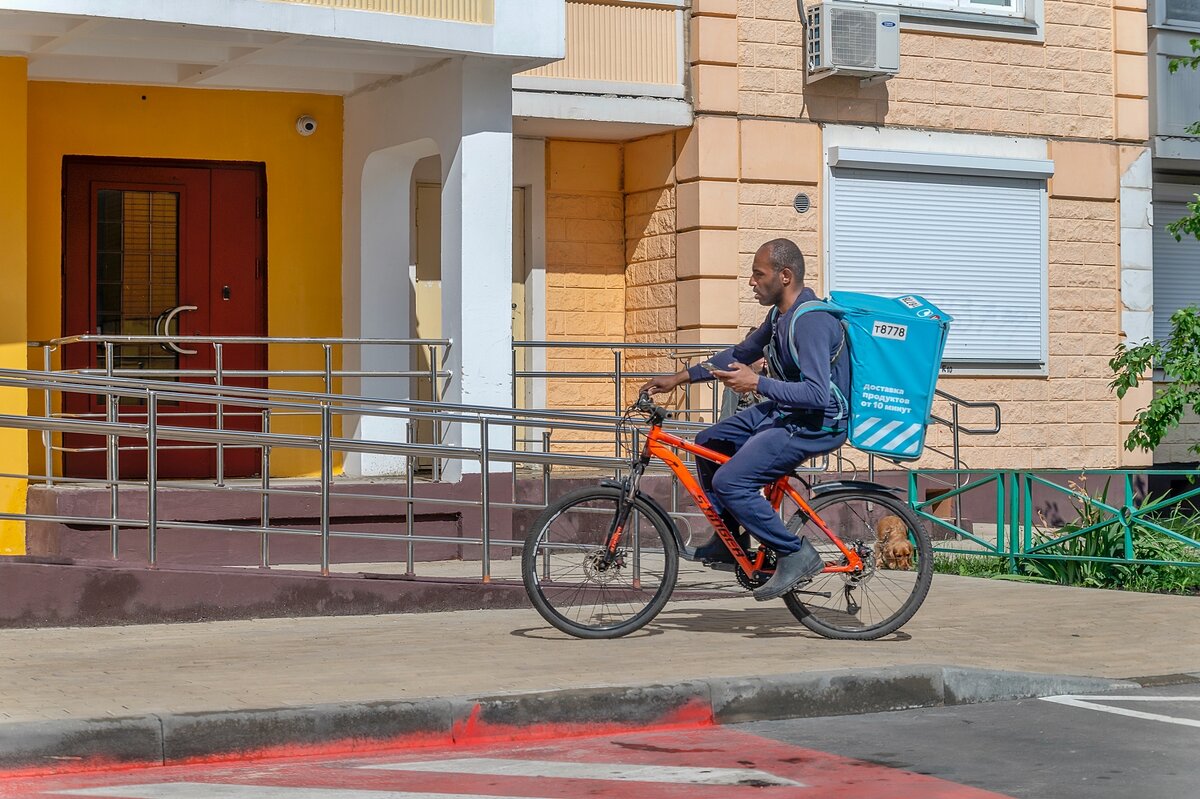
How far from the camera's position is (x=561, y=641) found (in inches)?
348

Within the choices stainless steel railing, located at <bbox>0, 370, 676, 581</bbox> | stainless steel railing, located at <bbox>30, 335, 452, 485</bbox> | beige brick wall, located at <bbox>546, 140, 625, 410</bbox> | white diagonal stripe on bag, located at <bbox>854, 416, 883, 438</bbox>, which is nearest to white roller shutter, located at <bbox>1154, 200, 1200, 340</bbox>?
beige brick wall, located at <bbox>546, 140, 625, 410</bbox>

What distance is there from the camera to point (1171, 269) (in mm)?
19172

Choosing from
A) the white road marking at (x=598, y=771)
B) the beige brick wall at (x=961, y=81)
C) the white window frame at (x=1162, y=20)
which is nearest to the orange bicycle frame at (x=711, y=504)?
the white road marking at (x=598, y=771)

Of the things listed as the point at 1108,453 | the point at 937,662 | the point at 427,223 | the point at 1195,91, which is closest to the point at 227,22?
the point at 427,223

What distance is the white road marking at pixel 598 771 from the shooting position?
238 inches

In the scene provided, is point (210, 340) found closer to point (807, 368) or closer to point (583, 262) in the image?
point (583, 262)

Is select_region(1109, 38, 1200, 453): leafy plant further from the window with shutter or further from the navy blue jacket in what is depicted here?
the navy blue jacket

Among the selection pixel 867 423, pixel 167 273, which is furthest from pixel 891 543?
pixel 167 273

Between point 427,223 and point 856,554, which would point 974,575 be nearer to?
point 856,554

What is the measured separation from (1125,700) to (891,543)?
1690 mm

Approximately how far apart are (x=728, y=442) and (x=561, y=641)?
4.37 feet

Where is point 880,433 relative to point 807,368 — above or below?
below

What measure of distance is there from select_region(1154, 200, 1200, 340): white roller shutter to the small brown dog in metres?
10.9

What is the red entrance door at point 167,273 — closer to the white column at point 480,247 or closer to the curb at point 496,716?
the white column at point 480,247
